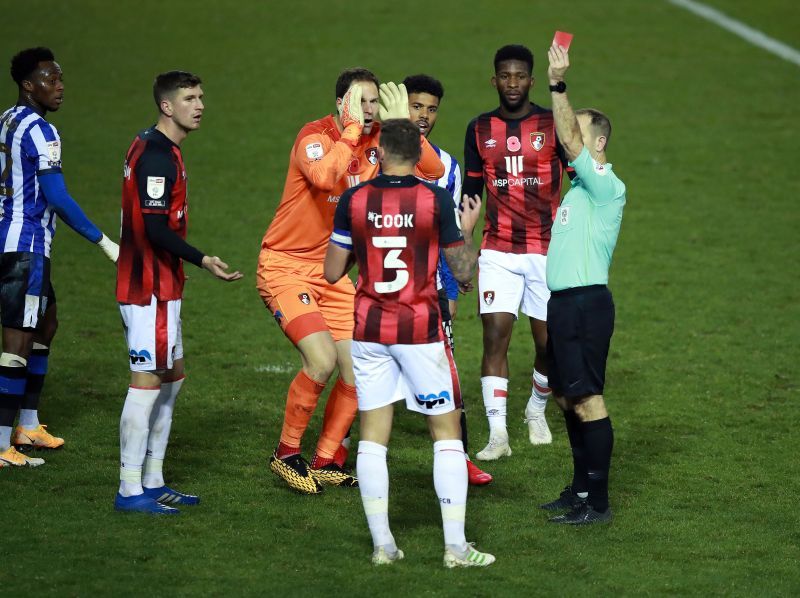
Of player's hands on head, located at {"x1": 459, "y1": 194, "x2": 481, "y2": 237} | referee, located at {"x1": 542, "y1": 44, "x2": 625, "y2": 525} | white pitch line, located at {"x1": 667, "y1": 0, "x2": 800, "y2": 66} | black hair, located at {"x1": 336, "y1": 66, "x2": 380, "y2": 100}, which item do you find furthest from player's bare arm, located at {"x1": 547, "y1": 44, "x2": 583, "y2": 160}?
white pitch line, located at {"x1": 667, "y1": 0, "x2": 800, "y2": 66}

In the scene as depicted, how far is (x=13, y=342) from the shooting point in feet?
28.3

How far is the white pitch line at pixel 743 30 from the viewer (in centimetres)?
2545

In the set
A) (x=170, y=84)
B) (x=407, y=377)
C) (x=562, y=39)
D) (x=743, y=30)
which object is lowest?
(x=407, y=377)

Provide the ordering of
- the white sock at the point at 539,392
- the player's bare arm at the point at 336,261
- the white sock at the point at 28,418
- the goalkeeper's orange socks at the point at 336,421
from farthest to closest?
the white sock at the point at 539,392, the white sock at the point at 28,418, the goalkeeper's orange socks at the point at 336,421, the player's bare arm at the point at 336,261

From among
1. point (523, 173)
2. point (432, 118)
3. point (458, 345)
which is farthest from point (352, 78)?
point (458, 345)

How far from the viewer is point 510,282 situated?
366 inches

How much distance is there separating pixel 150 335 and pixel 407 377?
174cm

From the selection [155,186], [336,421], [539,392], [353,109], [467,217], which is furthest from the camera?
[539,392]

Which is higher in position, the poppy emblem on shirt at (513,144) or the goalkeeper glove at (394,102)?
the goalkeeper glove at (394,102)

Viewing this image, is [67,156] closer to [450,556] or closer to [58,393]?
[58,393]

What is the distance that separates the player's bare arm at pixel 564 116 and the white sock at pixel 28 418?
4.37m

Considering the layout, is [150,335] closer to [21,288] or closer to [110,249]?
[110,249]

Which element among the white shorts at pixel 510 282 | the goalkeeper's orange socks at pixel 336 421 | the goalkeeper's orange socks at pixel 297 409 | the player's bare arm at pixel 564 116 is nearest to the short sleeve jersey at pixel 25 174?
the goalkeeper's orange socks at pixel 297 409

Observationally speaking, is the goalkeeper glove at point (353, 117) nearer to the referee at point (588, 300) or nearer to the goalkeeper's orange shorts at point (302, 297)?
the goalkeeper's orange shorts at point (302, 297)
